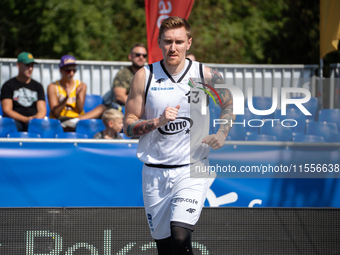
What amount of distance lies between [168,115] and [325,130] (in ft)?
11.1

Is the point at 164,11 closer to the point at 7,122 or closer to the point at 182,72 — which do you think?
the point at 7,122

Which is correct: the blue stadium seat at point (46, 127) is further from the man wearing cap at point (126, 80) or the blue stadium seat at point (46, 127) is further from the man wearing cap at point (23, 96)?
the man wearing cap at point (126, 80)

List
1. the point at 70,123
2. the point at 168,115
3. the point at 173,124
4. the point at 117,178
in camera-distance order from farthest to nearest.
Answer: the point at 70,123
the point at 117,178
the point at 173,124
the point at 168,115

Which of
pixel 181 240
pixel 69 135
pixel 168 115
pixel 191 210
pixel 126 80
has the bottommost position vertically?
pixel 181 240

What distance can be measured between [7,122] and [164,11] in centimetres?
319

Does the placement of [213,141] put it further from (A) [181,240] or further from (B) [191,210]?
(A) [181,240]

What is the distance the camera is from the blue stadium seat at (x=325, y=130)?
5371 mm

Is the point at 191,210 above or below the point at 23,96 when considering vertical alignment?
below

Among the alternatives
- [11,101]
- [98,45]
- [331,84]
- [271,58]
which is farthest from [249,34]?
[11,101]

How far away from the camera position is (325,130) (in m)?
5.58

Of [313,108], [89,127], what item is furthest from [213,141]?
[313,108]

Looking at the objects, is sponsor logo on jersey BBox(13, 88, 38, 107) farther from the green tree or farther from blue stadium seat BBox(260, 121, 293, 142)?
the green tree

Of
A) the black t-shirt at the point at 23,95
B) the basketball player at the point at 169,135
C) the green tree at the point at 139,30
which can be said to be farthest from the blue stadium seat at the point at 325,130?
the green tree at the point at 139,30

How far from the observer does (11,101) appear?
22.2 feet
